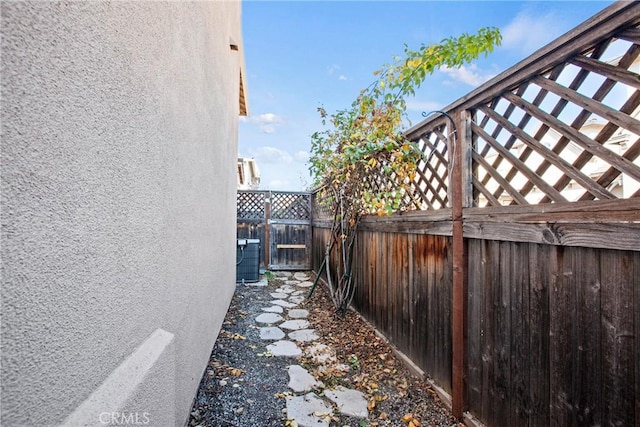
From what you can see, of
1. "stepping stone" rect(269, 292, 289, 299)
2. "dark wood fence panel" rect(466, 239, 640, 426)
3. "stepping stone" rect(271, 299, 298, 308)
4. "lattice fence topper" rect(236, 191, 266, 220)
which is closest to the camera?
"dark wood fence panel" rect(466, 239, 640, 426)

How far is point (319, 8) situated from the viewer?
5223 mm

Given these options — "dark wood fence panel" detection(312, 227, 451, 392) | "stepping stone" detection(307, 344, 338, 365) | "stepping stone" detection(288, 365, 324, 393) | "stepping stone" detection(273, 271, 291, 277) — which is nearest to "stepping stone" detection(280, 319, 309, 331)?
"stepping stone" detection(307, 344, 338, 365)

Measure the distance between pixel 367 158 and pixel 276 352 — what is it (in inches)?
86.0

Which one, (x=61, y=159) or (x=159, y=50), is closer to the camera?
(x=61, y=159)

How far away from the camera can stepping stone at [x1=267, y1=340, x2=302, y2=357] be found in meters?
2.79

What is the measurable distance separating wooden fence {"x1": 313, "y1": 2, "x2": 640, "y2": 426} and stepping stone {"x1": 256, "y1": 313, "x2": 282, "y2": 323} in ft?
6.29

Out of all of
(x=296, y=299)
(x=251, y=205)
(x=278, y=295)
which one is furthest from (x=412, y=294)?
(x=251, y=205)

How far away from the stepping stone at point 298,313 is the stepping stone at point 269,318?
0.18 m

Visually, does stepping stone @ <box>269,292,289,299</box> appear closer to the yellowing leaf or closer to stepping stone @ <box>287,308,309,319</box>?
stepping stone @ <box>287,308,309,319</box>

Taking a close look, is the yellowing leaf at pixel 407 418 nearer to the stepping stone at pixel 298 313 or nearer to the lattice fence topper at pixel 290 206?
the stepping stone at pixel 298 313

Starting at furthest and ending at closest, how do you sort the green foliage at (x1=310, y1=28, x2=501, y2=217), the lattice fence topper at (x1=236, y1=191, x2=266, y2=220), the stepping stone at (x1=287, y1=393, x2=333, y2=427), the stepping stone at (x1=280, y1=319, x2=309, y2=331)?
1. the lattice fence topper at (x1=236, y1=191, x2=266, y2=220)
2. the stepping stone at (x1=280, y1=319, x2=309, y2=331)
3. the green foliage at (x1=310, y1=28, x2=501, y2=217)
4. the stepping stone at (x1=287, y1=393, x2=333, y2=427)

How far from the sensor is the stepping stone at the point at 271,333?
3141mm

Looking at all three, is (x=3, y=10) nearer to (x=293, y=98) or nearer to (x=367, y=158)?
(x=367, y=158)

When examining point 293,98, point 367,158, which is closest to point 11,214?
point 367,158
